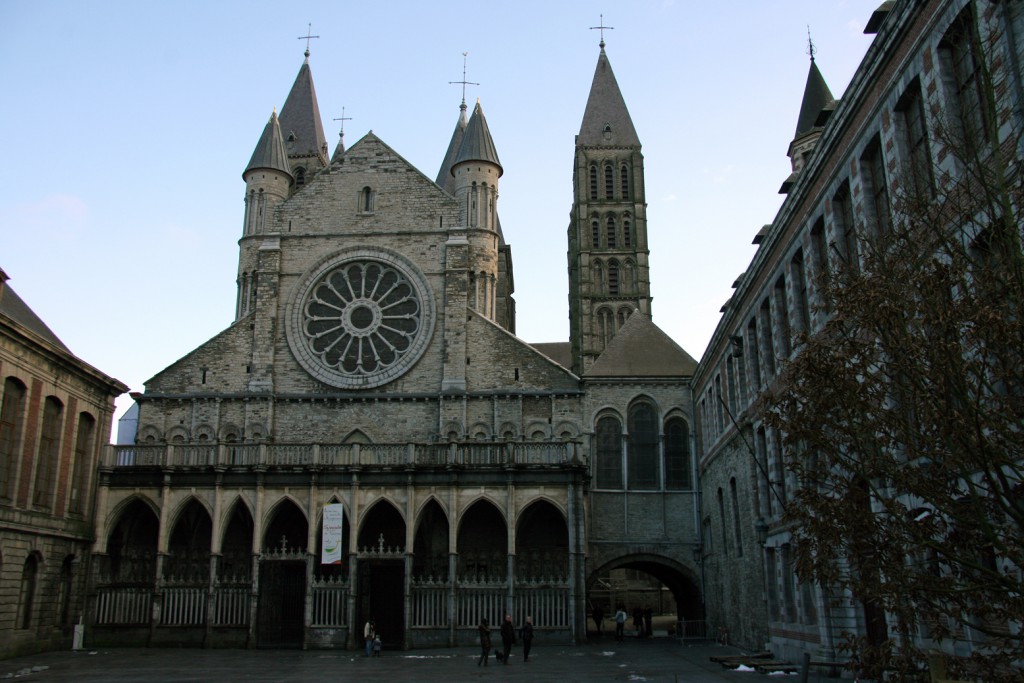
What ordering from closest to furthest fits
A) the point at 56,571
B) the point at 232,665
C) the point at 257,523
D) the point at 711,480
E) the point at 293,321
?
1. the point at 232,665
2. the point at 56,571
3. the point at 257,523
4. the point at 711,480
5. the point at 293,321

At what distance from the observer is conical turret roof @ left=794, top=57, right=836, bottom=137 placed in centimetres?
3488

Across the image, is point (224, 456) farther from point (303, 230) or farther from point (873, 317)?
point (873, 317)

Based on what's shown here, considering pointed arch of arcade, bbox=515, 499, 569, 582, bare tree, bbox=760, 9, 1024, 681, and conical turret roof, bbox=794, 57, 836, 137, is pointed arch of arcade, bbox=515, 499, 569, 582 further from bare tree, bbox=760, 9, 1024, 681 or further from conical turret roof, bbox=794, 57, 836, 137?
bare tree, bbox=760, 9, 1024, 681

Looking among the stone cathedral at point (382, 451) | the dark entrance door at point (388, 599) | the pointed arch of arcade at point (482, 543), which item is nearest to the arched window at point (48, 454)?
the stone cathedral at point (382, 451)

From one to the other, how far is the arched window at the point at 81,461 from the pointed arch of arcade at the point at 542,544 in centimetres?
1335

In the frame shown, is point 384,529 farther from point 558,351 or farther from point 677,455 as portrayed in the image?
point 558,351

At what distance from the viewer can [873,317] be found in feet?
22.5

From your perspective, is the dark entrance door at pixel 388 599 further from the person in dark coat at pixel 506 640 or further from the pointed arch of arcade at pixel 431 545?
the person in dark coat at pixel 506 640

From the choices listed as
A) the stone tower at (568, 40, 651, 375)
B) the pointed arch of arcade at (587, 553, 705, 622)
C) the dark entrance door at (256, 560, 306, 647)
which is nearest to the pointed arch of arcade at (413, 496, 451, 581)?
the dark entrance door at (256, 560, 306, 647)

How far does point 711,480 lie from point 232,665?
53.7 ft

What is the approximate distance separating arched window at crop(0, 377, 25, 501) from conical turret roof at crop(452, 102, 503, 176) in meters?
19.5

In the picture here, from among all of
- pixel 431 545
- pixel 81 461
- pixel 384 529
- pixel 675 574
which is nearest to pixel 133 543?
pixel 81 461

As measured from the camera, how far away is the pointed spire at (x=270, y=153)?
1518 inches

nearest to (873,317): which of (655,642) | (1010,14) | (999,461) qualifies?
(999,461)
